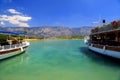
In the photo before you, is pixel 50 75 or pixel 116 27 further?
pixel 116 27

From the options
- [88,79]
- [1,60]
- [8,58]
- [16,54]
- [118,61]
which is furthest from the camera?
[16,54]

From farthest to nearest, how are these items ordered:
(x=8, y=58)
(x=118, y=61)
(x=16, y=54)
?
(x=16, y=54), (x=8, y=58), (x=118, y=61)

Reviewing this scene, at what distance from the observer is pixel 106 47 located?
69.5 feet

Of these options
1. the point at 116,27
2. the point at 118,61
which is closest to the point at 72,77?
the point at 118,61

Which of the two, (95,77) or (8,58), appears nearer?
(95,77)

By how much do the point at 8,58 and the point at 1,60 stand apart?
1950 mm

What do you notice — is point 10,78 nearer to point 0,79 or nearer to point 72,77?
point 0,79

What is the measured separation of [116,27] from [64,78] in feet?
33.3

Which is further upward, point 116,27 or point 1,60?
point 116,27

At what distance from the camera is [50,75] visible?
13.3 meters

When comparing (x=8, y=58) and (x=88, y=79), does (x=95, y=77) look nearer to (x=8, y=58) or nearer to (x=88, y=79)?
(x=88, y=79)

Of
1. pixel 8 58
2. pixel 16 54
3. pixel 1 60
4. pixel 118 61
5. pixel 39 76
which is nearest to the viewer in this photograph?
pixel 39 76

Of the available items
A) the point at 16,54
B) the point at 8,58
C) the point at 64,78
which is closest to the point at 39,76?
the point at 64,78

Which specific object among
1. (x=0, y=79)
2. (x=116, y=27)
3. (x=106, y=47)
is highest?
(x=116, y=27)
